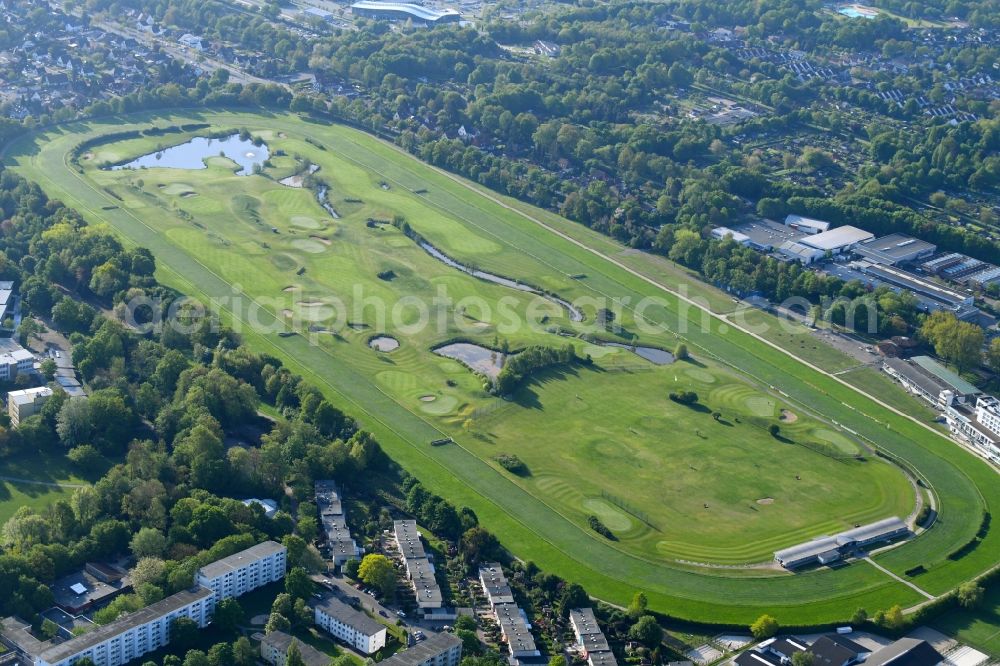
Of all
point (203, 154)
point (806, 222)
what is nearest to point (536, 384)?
point (806, 222)

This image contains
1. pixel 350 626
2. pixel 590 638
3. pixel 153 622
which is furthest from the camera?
pixel 590 638

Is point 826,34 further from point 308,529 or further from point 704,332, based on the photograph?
point 308,529

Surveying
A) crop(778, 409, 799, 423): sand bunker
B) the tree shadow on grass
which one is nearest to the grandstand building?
crop(778, 409, 799, 423): sand bunker

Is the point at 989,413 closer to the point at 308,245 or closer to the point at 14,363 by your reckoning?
the point at 308,245

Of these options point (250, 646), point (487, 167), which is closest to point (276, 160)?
point (487, 167)

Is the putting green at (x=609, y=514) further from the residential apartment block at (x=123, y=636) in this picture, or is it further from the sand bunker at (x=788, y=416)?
the residential apartment block at (x=123, y=636)

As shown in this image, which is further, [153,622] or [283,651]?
[153,622]

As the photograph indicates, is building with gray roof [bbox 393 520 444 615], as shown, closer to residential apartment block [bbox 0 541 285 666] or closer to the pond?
residential apartment block [bbox 0 541 285 666]
